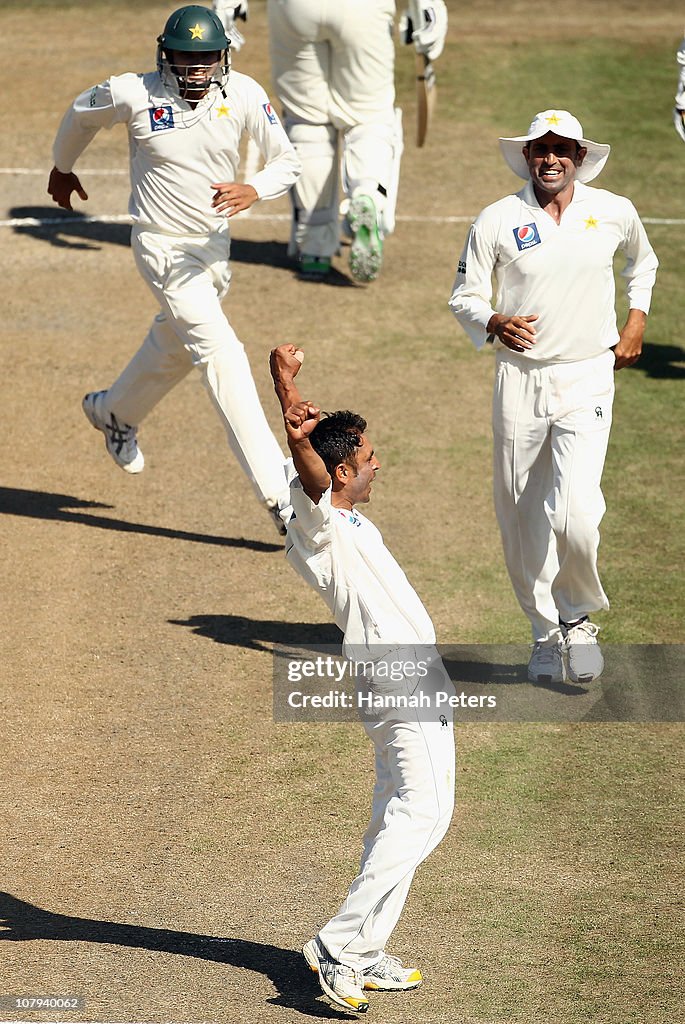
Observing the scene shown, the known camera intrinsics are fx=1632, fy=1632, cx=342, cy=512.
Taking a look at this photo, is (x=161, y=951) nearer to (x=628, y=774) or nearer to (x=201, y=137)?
(x=628, y=774)

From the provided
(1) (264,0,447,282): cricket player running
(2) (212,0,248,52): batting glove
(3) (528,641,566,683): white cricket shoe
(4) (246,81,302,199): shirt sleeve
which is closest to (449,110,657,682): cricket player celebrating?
(3) (528,641,566,683): white cricket shoe

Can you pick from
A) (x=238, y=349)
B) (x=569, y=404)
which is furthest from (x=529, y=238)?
(x=238, y=349)

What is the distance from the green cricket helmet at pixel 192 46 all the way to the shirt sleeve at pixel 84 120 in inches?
13.3

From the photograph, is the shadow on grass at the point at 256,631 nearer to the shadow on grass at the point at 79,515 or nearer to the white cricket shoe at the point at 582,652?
the shadow on grass at the point at 79,515

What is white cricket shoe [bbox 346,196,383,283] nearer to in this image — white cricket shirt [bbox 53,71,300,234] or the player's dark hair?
white cricket shirt [bbox 53,71,300,234]

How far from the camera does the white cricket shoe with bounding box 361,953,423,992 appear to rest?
18.4 ft

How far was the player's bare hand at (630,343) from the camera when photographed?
7.81 meters

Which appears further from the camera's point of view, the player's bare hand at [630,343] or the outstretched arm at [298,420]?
the player's bare hand at [630,343]

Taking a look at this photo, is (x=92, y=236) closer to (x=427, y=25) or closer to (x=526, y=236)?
(x=427, y=25)

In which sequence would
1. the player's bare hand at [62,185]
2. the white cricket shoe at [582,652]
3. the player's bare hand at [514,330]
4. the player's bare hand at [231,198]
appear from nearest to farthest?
the player's bare hand at [514,330]
the white cricket shoe at [582,652]
the player's bare hand at [231,198]
the player's bare hand at [62,185]

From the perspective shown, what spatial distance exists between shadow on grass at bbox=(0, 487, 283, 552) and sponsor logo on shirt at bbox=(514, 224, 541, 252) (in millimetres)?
Result: 2591

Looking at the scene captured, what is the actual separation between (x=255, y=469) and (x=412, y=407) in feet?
8.03

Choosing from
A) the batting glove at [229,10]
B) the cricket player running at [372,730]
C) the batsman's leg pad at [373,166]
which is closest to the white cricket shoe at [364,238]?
the batsman's leg pad at [373,166]

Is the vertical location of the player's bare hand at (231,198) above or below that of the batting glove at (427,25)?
above
